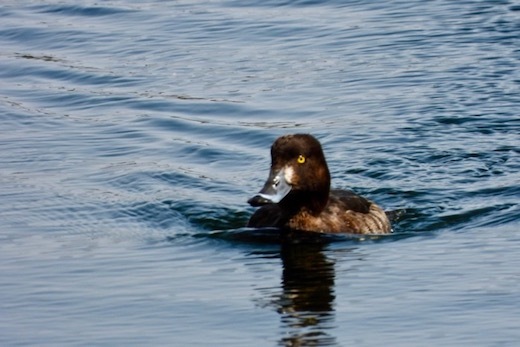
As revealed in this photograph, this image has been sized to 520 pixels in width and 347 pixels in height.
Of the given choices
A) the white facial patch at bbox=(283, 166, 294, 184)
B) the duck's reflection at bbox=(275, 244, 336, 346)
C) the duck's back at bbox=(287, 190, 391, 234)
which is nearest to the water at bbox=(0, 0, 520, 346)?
the duck's reflection at bbox=(275, 244, 336, 346)

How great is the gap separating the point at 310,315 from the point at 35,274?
8.24 ft

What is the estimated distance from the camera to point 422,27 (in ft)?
74.7

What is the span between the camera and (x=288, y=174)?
14.0 metres

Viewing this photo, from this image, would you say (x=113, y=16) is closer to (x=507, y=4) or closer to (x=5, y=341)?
(x=507, y=4)

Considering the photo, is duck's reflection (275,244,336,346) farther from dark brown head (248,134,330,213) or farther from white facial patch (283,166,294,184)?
white facial patch (283,166,294,184)

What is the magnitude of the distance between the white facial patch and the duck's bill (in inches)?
0.8

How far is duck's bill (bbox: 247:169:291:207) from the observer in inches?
543

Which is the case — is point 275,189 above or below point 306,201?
above

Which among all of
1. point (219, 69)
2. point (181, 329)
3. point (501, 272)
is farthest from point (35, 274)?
point (219, 69)

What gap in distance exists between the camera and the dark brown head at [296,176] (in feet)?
45.7

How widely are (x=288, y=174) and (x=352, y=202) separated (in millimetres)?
1056

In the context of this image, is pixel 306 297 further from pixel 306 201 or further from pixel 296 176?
pixel 306 201

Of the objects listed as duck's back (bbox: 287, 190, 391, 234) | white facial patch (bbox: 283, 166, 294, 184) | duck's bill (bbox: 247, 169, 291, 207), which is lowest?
duck's back (bbox: 287, 190, 391, 234)

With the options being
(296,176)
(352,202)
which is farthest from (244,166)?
(296,176)
